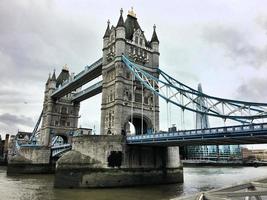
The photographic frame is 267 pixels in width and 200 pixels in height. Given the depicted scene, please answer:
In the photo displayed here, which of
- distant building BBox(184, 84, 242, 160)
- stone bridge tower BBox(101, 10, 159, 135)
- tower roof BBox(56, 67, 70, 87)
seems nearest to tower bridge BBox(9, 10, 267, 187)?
stone bridge tower BBox(101, 10, 159, 135)

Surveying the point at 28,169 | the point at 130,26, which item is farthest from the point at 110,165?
the point at 28,169

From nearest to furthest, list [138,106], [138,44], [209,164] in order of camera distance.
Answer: [138,106]
[138,44]
[209,164]

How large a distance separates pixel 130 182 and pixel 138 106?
10.3 meters

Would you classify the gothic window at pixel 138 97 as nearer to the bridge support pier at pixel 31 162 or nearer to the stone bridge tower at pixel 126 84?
the stone bridge tower at pixel 126 84

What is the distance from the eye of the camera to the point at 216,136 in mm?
20609

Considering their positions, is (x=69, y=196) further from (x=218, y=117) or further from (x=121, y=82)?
(x=121, y=82)

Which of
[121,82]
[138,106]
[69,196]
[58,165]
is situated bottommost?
[69,196]

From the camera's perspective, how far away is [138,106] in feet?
111

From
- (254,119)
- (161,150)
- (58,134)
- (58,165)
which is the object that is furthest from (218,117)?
(58,134)

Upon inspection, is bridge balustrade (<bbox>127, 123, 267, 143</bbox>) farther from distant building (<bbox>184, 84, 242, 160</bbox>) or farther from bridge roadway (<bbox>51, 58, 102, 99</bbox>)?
distant building (<bbox>184, 84, 242, 160</bbox>)

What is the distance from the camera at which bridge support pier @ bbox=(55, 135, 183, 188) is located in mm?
24828

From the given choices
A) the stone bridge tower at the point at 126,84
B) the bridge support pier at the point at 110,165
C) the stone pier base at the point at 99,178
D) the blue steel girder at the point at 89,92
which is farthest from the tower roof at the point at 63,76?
the stone pier base at the point at 99,178

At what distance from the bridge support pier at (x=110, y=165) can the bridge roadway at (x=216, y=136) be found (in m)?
1.88

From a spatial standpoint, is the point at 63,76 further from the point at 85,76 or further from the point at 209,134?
the point at 209,134
